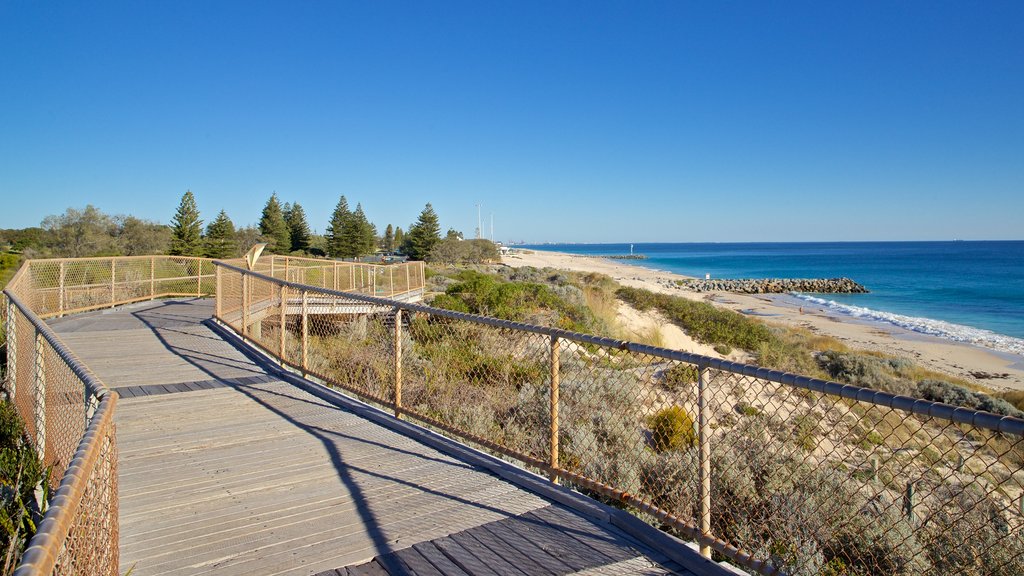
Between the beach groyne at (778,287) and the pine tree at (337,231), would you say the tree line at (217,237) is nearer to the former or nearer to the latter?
the pine tree at (337,231)

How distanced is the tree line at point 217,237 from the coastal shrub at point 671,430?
29460 mm

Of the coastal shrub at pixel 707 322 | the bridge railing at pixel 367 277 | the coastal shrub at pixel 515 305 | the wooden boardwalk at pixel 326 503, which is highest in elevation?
the bridge railing at pixel 367 277

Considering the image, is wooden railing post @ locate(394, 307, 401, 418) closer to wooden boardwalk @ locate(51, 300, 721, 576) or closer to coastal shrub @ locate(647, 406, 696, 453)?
wooden boardwalk @ locate(51, 300, 721, 576)

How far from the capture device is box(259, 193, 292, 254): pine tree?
6106cm

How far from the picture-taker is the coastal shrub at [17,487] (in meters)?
3.11

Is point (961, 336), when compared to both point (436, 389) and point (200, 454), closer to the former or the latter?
point (436, 389)

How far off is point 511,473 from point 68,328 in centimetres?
1087

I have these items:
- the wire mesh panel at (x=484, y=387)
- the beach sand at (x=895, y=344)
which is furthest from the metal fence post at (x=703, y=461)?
the beach sand at (x=895, y=344)

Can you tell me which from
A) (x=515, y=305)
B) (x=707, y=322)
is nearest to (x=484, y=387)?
(x=515, y=305)

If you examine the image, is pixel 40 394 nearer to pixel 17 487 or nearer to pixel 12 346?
pixel 17 487

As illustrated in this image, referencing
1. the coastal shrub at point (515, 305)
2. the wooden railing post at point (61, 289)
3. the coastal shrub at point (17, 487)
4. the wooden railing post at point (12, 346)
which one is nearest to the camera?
the coastal shrub at point (17, 487)

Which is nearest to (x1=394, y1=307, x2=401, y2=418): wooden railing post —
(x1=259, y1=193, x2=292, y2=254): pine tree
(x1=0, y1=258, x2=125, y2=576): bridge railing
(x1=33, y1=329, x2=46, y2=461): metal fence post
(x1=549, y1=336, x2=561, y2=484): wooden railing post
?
(x1=549, y1=336, x2=561, y2=484): wooden railing post

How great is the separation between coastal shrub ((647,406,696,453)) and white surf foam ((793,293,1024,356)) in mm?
20761

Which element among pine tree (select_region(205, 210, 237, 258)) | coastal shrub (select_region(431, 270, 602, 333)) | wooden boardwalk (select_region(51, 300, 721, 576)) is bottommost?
wooden boardwalk (select_region(51, 300, 721, 576))
